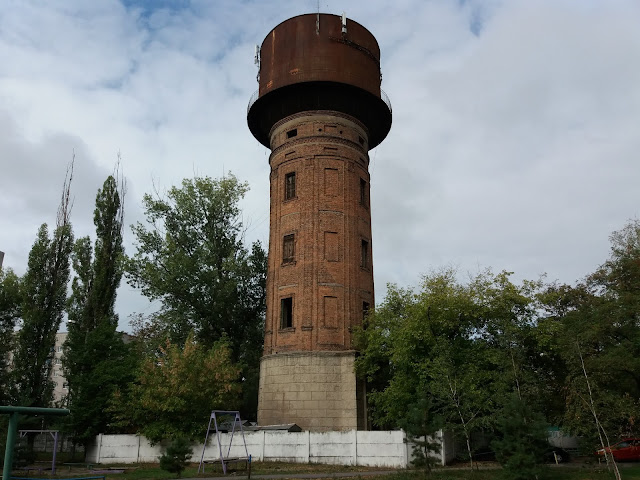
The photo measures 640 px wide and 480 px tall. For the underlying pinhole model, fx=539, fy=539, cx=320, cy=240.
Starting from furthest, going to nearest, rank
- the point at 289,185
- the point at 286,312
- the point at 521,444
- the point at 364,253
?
the point at 289,185, the point at 364,253, the point at 286,312, the point at 521,444

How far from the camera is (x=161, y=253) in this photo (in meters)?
32.2

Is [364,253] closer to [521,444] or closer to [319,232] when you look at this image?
[319,232]

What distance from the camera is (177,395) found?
75.2ft

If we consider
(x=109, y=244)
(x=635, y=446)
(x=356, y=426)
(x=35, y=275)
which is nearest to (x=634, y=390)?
(x=635, y=446)

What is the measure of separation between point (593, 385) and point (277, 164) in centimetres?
1895

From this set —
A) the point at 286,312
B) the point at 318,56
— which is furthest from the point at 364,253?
the point at 318,56

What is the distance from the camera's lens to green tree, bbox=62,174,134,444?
25.6m

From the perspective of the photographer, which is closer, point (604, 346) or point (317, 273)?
point (604, 346)

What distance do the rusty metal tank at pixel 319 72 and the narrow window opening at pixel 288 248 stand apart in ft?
22.7

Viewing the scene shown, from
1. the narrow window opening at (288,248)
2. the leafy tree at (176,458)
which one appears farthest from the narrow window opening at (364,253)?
the leafy tree at (176,458)

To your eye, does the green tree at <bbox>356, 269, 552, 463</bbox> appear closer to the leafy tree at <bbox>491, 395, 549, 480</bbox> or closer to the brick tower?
the brick tower

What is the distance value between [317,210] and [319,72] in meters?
7.21

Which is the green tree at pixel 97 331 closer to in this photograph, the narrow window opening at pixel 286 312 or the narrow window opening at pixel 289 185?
the narrow window opening at pixel 286 312

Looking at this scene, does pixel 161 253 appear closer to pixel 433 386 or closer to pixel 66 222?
pixel 66 222
